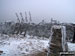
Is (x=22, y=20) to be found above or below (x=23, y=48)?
above

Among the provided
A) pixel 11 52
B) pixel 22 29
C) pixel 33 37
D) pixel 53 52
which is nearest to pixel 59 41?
pixel 53 52

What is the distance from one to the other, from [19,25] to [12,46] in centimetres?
91

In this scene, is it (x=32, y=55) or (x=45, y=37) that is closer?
(x=32, y=55)

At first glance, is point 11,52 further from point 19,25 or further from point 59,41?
point 19,25

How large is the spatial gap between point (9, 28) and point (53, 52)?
1.88 meters

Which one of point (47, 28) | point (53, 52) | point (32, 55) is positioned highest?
point (47, 28)

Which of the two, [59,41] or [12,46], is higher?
[59,41]

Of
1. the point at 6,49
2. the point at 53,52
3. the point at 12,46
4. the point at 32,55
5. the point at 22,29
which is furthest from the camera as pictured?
the point at 22,29

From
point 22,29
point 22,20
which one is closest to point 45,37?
point 22,29

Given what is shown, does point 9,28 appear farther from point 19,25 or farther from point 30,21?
point 30,21

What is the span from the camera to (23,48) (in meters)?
1.79

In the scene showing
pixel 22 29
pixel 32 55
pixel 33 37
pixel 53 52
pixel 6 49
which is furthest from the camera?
pixel 22 29

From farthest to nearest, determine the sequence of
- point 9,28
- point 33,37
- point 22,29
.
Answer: point 9,28, point 22,29, point 33,37

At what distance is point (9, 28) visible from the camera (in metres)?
2.84
